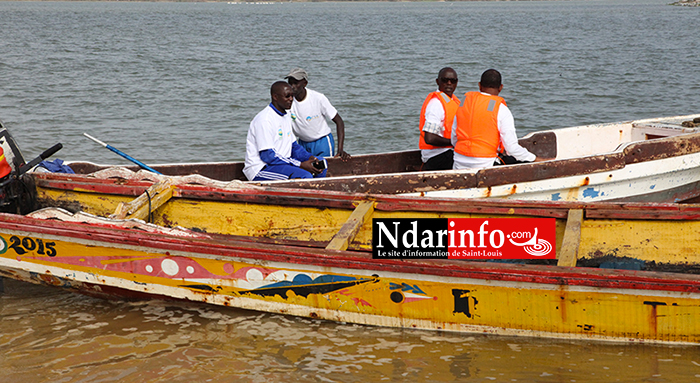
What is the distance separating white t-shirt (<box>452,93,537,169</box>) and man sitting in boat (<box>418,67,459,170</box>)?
186 mm

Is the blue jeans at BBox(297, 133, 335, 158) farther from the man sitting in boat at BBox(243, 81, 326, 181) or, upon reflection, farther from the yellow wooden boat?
the yellow wooden boat

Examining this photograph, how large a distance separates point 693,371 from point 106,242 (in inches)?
169

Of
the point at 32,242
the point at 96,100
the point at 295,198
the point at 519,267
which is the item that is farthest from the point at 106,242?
the point at 96,100

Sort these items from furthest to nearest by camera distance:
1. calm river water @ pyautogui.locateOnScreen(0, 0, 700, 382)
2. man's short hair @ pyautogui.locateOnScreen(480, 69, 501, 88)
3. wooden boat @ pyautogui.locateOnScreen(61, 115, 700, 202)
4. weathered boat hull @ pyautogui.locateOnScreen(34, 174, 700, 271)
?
wooden boat @ pyautogui.locateOnScreen(61, 115, 700, 202) → man's short hair @ pyautogui.locateOnScreen(480, 69, 501, 88) → weathered boat hull @ pyautogui.locateOnScreen(34, 174, 700, 271) → calm river water @ pyautogui.locateOnScreen(0, 0, 700, 382)

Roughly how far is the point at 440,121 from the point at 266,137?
6.06ft

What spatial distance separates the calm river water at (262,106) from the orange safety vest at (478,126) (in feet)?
Answer: 7.64

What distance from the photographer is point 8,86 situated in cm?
1928

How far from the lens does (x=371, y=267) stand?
448cm

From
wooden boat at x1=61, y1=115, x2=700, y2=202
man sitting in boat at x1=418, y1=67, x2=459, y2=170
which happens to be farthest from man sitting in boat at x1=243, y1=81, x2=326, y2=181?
man sitting in boat at x1=418, y1=67, x2=459, y2=170

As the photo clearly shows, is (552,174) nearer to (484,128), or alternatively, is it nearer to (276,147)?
(484,128)

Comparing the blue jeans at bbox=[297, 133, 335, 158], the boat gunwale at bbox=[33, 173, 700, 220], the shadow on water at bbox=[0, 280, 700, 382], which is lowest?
the shadow on water at bbox=[0, 280, 700, 382]

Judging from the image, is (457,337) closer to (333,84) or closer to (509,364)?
(509,364)

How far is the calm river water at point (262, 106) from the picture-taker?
14.5 feet

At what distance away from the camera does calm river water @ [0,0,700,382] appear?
442 centimetres
